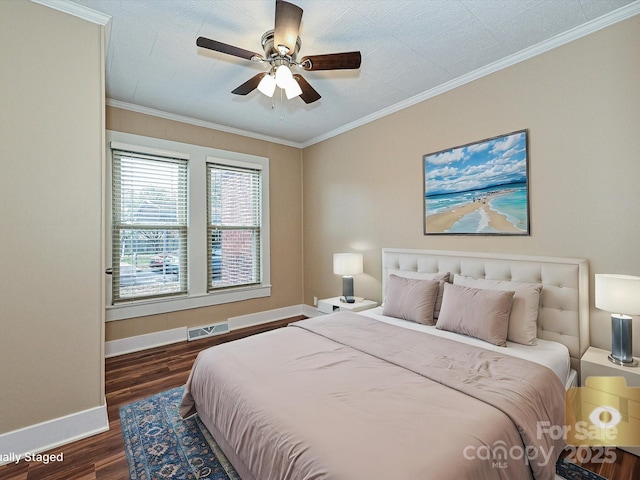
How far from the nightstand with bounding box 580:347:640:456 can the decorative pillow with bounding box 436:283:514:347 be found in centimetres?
49

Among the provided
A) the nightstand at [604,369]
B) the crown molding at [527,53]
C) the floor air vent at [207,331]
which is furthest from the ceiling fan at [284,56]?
the floor air vent at [207,331]

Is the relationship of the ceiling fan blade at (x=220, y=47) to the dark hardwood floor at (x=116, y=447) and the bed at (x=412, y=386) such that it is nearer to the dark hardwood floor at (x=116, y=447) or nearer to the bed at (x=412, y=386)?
the bed at (x=412, y=386)

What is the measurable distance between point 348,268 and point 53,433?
9.66 feet

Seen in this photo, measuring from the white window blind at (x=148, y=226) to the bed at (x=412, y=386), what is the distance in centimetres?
195

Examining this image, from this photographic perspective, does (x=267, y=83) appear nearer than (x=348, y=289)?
Yes

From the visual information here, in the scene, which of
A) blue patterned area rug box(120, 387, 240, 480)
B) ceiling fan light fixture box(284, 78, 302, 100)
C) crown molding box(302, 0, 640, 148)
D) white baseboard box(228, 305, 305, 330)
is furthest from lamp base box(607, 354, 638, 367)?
white baseboard box(228, 305, 305, 330)

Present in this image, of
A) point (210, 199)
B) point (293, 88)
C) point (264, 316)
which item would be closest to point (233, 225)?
point (210, 199)

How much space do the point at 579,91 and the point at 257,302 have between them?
14.0 feet

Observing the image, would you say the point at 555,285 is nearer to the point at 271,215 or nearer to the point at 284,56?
the point at 284,56

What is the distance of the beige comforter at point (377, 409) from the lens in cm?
112

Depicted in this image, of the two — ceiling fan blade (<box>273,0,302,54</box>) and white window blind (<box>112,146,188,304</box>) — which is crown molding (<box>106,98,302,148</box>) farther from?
ceiling fan blade (<box>273,0,302,54</box>)

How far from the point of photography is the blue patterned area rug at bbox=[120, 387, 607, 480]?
67.9 inches

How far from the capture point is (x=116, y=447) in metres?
1.97

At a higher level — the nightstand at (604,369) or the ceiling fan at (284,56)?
the ceiling fan at (284,56)
